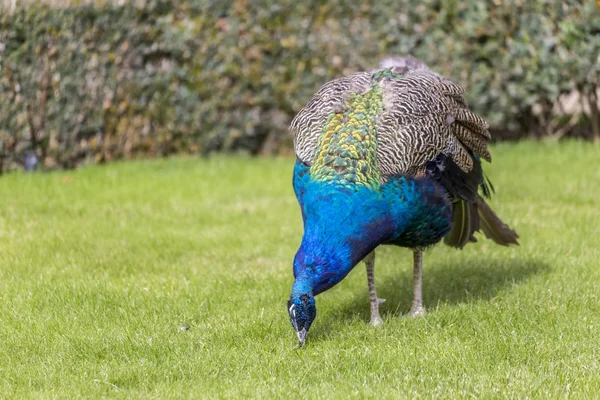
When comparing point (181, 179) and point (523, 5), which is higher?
point (523, 5)

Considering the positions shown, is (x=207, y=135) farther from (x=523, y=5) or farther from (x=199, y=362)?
(x=199, y=362)

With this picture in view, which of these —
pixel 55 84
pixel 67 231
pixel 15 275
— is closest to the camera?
pixel 15 275

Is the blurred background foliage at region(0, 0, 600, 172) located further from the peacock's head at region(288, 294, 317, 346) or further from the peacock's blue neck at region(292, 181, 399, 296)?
the peacock's head at region(288, 294, 317, 346)

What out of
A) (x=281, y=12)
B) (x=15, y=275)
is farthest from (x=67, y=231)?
(x=281, y=12)

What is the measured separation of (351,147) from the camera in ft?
16.9

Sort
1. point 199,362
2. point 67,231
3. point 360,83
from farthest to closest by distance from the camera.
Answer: point 67,231
point 360,83
point 199,362

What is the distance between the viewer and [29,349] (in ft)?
17.0

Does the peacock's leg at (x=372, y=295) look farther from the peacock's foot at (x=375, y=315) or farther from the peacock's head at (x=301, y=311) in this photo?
the peacock's head at (x=301, y=311)

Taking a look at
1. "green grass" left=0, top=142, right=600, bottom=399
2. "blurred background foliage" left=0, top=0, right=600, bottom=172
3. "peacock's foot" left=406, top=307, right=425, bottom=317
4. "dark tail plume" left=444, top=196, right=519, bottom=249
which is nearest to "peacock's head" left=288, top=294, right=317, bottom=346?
"green grass" left=0, top=142, right=600, bottom=399

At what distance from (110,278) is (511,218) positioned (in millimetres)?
3646

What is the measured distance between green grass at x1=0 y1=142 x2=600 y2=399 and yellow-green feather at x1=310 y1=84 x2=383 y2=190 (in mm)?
996

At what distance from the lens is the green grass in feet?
15.4

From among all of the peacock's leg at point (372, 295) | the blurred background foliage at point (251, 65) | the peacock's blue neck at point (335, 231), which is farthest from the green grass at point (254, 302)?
the blurred background foliage at point (251, 65)

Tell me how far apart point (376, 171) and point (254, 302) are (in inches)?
57.7
